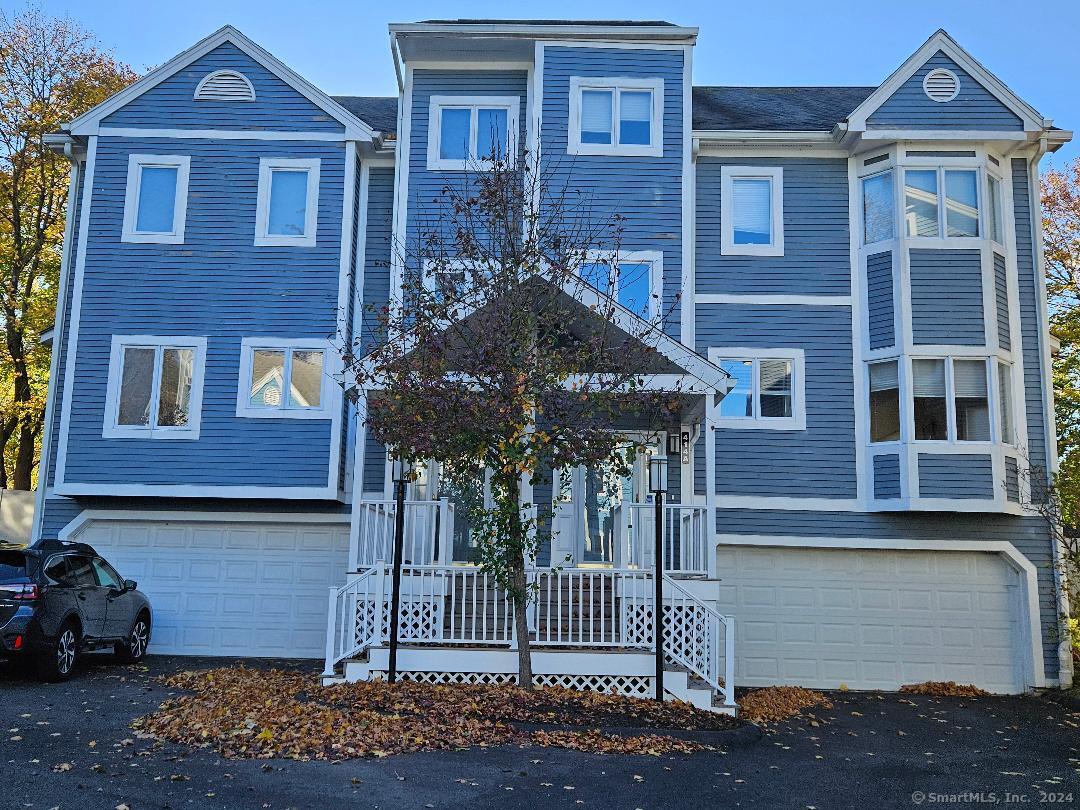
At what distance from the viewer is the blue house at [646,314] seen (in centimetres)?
1516

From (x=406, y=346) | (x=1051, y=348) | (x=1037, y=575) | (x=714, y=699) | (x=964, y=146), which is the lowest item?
(x=714, y=699)

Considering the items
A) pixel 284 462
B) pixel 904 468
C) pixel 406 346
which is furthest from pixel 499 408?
pixel 904 468

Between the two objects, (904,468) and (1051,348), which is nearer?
(904,468)

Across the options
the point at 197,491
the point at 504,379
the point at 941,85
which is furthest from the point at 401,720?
the point at 941,85

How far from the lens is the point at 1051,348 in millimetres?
16141

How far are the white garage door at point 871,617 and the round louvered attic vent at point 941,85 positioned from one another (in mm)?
7199

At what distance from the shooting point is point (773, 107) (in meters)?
18.1

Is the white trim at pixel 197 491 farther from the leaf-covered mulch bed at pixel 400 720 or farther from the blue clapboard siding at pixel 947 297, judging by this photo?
the blue clapboard siding at pixel 947 297

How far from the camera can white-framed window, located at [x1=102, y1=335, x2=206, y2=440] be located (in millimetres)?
15570

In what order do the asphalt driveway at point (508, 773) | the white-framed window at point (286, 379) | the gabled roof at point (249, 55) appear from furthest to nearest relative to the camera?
1. the gabled roof at point (249, 55)
2. the white-framed window at point (286, 379)
3. the asphalt driveway at point (508, 773)

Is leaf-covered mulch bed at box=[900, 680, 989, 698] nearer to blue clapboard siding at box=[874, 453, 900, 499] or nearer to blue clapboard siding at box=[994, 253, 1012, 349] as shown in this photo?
blue clapboard siding at box=[874, 453, 900, 499]

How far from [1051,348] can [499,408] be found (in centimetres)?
1069

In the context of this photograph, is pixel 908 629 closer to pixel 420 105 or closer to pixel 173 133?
pixel 420 105

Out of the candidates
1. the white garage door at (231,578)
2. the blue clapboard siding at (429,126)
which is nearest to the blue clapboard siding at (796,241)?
the blue clapboard siding at (429,126)
